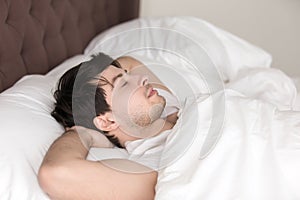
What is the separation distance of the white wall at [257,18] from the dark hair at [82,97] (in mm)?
1079

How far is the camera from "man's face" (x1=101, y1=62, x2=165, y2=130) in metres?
1.25

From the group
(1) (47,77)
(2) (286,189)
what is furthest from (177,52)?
(2) (286,189)

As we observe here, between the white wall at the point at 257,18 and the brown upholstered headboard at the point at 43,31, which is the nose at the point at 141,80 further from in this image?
the white wall at the point at 257,18

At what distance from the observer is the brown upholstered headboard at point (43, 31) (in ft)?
4.71

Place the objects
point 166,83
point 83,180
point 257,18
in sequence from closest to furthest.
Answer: point 83,180
point 166,83
point 257,18

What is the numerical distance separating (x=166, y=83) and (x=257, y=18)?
921 millimetres

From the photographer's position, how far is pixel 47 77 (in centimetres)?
154

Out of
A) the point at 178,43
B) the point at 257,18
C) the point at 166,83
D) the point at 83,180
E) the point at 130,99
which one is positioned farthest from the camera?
the point at 257,18

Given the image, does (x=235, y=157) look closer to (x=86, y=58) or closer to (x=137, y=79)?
(x=137, y=79)

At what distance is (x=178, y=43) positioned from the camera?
6.10ft

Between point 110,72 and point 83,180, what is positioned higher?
point 110,72

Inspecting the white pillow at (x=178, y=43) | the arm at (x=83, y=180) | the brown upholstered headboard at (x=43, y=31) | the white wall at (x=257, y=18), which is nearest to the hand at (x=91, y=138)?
the arm at (x=83, y=180)

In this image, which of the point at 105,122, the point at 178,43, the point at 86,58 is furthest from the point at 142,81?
the point at 178,43

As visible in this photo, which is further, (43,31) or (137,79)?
(43,31)
